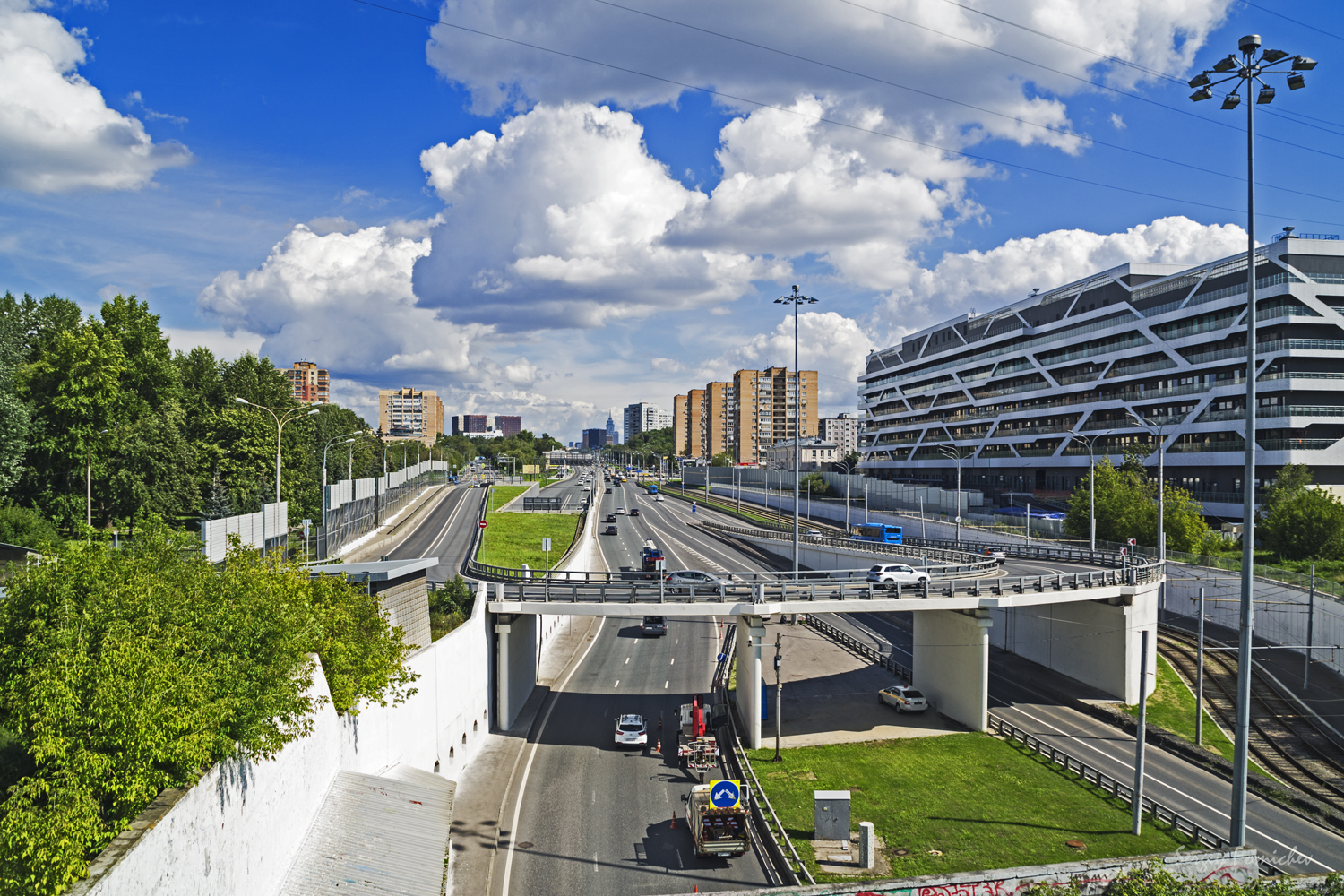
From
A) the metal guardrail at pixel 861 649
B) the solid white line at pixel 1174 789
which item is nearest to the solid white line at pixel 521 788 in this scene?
the metal guardrail at pixel 861 649

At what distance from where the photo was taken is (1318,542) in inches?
2260

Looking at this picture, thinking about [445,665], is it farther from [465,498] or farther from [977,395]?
[977,395]

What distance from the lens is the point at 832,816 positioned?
2559cm

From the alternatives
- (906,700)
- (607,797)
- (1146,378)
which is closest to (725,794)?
(607,797)

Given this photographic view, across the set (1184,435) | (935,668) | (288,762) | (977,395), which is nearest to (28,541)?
(288,762)

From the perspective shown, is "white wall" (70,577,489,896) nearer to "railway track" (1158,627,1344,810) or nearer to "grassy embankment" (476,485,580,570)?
"railway track" (1158,627,1344,810)

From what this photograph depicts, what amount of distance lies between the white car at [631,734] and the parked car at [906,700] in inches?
541

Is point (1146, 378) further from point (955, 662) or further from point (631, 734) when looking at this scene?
point (631, 734)

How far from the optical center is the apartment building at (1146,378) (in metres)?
75.2

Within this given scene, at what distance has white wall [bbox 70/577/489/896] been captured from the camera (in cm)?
1076

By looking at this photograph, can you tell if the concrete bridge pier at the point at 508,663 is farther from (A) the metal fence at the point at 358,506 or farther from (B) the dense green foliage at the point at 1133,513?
(B) the dense green foliage at the point at 1133,513

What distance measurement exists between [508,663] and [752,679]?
37.0 ft

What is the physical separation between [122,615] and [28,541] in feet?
112

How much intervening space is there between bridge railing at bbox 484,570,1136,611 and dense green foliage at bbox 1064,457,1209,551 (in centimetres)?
2424
